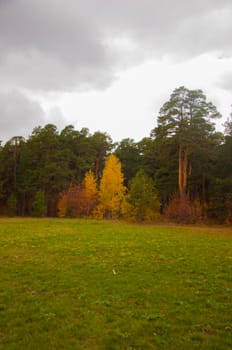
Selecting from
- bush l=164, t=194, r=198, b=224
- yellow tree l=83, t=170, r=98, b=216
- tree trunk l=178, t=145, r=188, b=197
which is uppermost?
tree trunk l=178, t=145, r=188, b=197

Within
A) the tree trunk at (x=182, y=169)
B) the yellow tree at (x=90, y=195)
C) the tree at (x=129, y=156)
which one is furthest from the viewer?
the tree at (x=129, y=156)

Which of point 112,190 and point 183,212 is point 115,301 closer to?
point 183,212

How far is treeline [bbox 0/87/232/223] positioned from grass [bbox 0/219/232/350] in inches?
758

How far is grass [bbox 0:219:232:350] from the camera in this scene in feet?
15.9

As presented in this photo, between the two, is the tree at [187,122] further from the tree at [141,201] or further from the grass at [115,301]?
the grass at [115,301]

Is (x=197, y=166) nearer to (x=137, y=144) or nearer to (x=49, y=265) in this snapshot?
(x=137, y=144)

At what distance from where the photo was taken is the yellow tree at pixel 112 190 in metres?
36.8

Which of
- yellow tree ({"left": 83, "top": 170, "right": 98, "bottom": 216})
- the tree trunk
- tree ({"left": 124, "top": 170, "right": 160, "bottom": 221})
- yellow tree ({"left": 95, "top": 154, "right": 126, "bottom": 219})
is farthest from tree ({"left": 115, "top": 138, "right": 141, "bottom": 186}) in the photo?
tree ({"left": 124, "top": 170, "right": 160, "bottom": 221})

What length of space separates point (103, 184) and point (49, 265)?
92.5ft

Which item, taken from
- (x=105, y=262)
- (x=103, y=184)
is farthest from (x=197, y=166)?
(x=105, y=262)

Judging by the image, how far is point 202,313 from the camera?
5914 millimetres

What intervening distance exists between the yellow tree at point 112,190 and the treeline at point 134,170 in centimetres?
14

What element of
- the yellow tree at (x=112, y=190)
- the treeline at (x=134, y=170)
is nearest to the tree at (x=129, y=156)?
the treeline at (x=134, y=170)

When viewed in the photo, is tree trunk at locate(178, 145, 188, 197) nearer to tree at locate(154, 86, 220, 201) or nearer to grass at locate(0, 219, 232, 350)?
tree at locate(154, 86, 220, 201)
